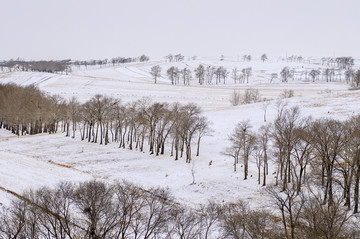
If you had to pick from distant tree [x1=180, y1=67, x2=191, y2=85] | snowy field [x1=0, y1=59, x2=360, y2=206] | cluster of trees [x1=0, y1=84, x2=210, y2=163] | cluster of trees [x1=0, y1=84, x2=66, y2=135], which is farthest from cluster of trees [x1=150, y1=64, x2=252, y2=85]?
cluster of trees [x1=0, y1=84, x2=210, y2=163]

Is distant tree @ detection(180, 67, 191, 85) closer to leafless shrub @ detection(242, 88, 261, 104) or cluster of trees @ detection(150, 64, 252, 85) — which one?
cluster of trees @ detection(150, 64, 252, 85)

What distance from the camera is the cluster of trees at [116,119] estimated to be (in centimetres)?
5300

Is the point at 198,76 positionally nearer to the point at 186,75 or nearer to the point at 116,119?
the point at 186,75

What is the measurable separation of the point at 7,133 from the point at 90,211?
224 feet

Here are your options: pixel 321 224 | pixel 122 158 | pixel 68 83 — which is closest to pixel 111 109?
pixel 122 158

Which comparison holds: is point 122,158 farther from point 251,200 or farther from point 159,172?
point 251,200

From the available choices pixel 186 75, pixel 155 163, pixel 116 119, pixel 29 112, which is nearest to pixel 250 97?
pixel 116 119

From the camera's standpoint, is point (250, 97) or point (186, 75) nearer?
point (250, 97)

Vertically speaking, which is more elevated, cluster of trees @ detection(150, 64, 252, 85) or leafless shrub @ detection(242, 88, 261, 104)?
cluster of trees @ detection(150, 64, 252, 85)

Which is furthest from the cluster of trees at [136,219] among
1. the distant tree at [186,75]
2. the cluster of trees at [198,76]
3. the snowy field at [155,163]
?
the cluster of trees at [198,76]

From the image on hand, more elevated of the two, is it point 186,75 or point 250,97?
point 186,75

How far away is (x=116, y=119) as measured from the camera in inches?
2437

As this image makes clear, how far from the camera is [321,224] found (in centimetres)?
1909

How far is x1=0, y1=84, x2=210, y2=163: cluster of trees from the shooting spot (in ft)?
174
